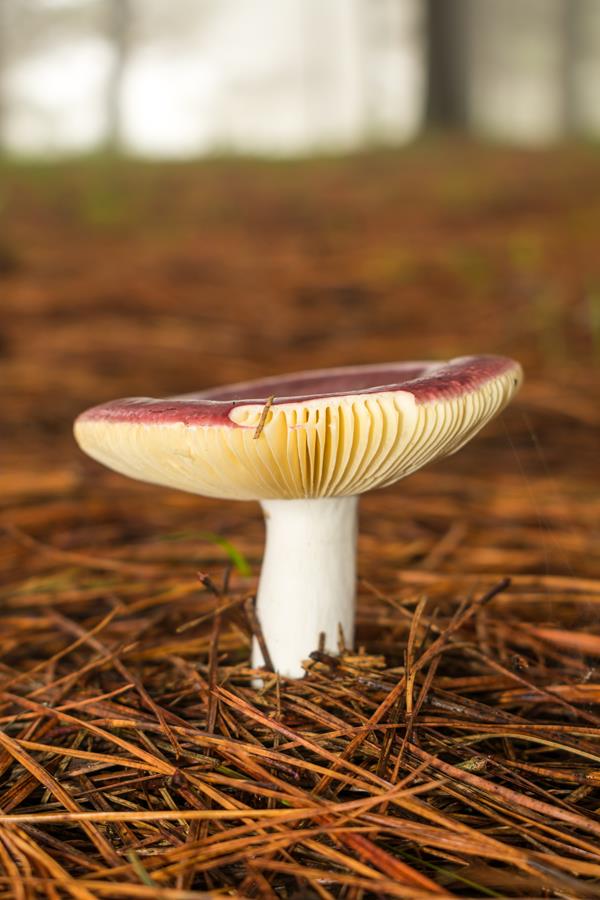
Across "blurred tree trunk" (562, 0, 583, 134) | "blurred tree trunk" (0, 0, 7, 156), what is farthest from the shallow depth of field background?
"blurred tree trunk" (562, 0, 583, 134)

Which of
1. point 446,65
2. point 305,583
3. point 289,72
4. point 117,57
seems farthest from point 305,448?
point 289,72

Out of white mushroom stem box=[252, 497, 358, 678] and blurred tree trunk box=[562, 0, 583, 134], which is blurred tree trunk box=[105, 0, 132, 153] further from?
white mushroom stem box=[252, 497, 358, 678]

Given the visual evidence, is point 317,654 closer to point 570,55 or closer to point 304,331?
point 304,331

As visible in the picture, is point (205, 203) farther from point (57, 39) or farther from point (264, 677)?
point (57, 39)

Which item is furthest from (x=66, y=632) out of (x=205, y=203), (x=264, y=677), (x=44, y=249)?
(x=205, y=203)

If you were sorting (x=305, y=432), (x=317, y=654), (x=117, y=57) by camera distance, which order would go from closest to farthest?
(x=305, y=432), (x=317, y=654), (x=117, y=57)
